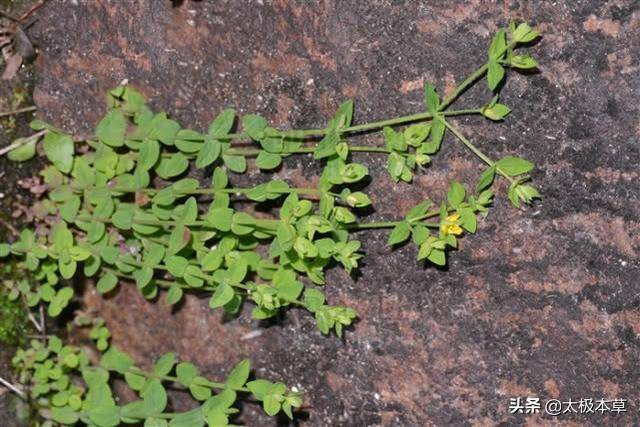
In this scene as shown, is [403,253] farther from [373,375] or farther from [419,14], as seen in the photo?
[419,14]

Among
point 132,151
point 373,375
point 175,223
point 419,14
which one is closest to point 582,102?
point 419,14

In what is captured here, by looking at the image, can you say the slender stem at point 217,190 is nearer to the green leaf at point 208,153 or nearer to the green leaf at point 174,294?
the green leaf at point 208,153

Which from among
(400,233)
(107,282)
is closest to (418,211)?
(400,233)

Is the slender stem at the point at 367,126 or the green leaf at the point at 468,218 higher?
the slender stem at the point at 367,126

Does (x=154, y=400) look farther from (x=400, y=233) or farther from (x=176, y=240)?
(x=400, y=233)

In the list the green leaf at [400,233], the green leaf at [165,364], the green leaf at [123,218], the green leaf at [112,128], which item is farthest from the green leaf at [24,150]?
the green leaf at [400,233]
